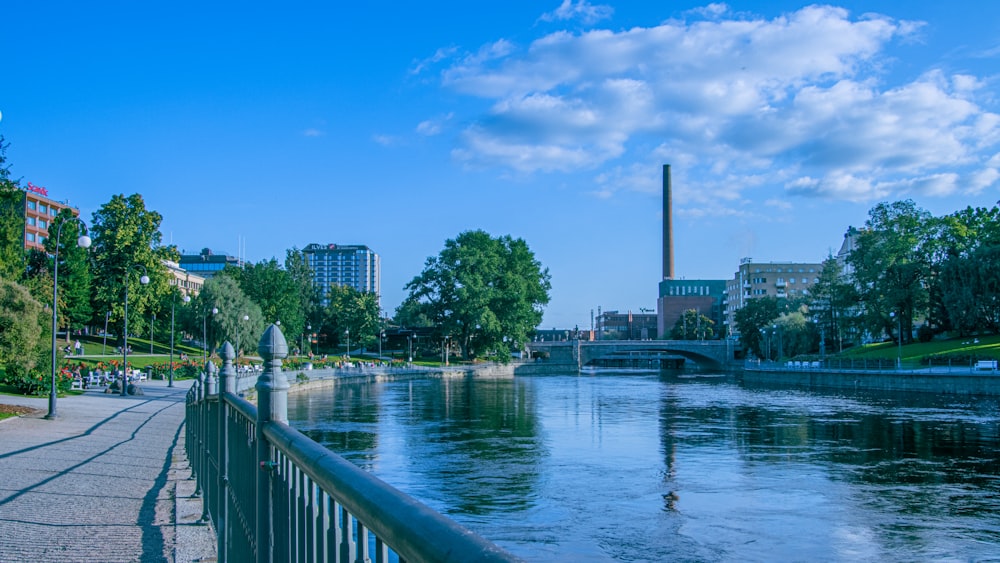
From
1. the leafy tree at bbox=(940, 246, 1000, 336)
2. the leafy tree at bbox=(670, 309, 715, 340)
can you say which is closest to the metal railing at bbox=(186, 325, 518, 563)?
the leafy tree at bbox=(940, 246, 1000, 336)

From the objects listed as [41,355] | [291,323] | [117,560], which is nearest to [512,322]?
[291,323]

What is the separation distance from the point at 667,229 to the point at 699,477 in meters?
116

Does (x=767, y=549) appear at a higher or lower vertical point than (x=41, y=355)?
lower

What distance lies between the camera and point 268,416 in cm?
355

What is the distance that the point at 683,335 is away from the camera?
145875mm

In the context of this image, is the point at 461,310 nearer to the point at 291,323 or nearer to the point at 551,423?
the point at 291,323

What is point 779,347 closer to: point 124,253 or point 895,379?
point 895,379

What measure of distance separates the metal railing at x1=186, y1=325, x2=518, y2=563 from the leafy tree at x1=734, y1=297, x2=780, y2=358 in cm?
9695

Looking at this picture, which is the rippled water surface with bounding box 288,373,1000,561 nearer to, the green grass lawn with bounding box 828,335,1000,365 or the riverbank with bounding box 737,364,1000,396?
the riverbank with bounding box 737,364,1000,396

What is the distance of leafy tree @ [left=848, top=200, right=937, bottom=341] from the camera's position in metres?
64.9

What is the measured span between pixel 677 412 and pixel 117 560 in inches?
1226

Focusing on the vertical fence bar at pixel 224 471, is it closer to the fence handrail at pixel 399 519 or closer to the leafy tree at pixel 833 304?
the fence handrail at pixel 399 519

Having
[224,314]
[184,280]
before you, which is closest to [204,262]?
[184,280]

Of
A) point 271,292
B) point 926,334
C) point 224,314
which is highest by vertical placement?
point 271,292
